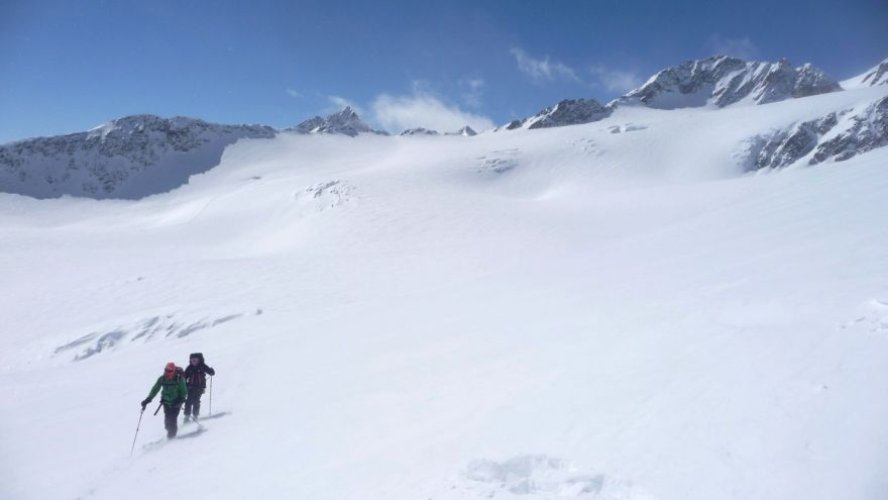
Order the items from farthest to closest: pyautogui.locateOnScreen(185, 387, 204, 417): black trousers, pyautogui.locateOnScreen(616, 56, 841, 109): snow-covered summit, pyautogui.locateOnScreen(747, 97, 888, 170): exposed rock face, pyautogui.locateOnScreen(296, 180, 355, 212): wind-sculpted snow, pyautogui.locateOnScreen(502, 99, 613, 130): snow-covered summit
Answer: pyautogui.locateOnScreen(616, 56, 841, 109): snow-covered summit → pyautogui.locateOnScreen(502, 99, 613, 130): snow-covered summit → pyautogui.locateOnScreen(296, 180, 355, 212): wind-sculpted snow → pyautogui.locateOnScreen(747, 97, 888, 170): exposed rock face → pyautogui.locateOnScreen(185, 387, 204, 417): black trousers

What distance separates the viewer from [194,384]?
10.8m

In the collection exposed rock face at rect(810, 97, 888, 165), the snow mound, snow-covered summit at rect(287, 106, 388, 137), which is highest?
snow-covered summit at rect(287, 106, 388, 137)

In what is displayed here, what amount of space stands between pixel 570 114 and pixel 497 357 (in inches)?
3968

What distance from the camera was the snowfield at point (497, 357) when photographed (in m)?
5.91

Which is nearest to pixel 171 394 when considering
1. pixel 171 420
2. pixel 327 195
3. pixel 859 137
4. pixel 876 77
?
pixel 171 420

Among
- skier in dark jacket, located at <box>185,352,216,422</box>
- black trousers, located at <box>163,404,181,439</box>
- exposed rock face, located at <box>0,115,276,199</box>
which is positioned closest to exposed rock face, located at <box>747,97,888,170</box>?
skier in dark jacket, located at <box>185,352,216,422</box>

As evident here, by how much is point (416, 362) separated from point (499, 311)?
4.17m

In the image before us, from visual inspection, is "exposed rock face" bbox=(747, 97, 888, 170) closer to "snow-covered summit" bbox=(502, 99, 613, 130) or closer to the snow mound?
the snow mound

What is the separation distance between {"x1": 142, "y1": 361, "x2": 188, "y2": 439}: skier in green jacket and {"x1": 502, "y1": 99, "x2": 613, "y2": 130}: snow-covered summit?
96.9 meters

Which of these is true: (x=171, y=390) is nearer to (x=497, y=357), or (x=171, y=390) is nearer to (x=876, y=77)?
(x=497, y=357)

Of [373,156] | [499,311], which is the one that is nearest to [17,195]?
[373,156]

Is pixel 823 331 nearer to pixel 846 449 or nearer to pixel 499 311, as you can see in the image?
pixel 846 449

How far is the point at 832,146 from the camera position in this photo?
42219 millimetres

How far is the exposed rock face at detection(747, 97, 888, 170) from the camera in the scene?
40844mm
